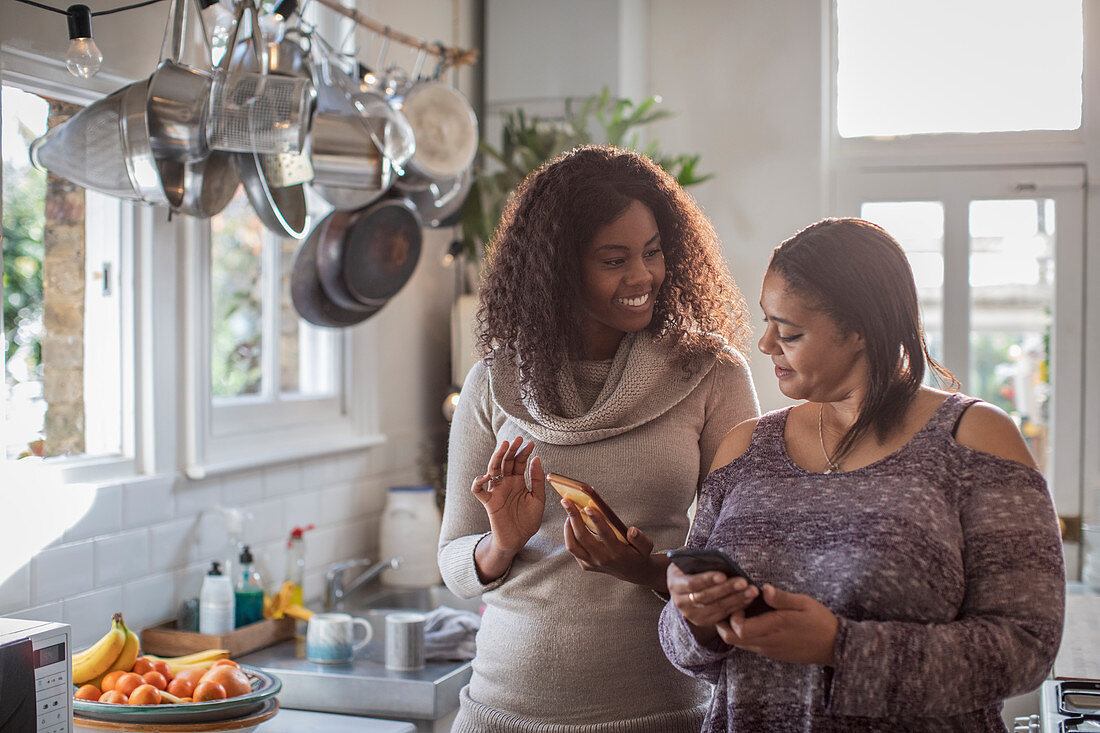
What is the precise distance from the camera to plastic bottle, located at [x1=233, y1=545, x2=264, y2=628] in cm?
218

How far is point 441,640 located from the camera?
2.15 m

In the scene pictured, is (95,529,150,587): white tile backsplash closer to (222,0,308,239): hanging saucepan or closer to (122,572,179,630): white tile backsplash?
(122,572,179,630): white tile backsplash

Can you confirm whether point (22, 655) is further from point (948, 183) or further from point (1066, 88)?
point (1066, 88)

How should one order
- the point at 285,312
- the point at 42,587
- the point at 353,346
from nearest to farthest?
the point at 42,587 → the point at 285,312 → the point at 353,346

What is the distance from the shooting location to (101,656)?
172 cm

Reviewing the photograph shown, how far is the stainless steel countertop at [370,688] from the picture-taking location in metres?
1.95

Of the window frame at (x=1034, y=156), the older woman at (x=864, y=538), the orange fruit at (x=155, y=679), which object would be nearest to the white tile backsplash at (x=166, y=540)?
the orange fruit at (x=155, y=679)

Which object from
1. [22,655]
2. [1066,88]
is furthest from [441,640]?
[1066,88]

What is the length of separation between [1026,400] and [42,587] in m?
3.07

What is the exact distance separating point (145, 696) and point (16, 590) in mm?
297

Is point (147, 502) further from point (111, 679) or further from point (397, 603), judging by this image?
point (397, 603)

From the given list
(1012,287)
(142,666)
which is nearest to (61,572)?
(142,666)

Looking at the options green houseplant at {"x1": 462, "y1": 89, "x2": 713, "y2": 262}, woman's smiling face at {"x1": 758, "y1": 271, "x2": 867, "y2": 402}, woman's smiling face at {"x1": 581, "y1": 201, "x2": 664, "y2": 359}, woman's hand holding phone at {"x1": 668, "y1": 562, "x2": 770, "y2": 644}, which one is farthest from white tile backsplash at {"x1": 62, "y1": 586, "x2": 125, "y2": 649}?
green houseplant at {"x1": 462, "y1": 89, "x2": 713, "y2": 262}

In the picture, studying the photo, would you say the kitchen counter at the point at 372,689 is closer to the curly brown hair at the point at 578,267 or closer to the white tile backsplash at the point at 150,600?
the white tile backsplash at the point at 150,600
